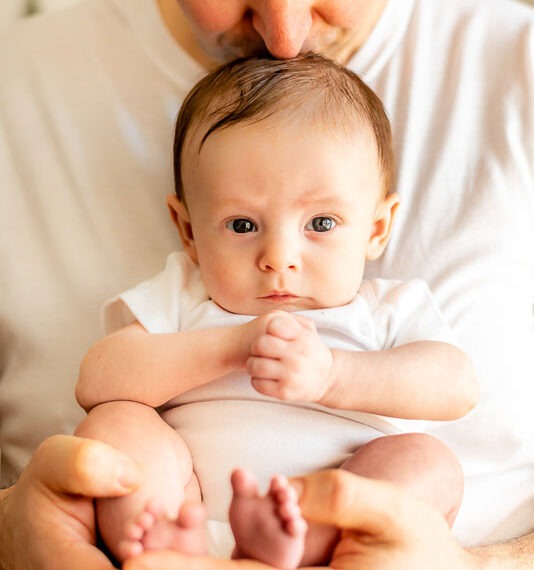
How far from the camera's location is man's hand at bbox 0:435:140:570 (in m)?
1.06

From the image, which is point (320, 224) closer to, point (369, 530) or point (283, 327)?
point (283, 327)

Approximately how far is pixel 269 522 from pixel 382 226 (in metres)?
0.60

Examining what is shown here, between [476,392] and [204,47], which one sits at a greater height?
[204,47]

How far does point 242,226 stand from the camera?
133cm

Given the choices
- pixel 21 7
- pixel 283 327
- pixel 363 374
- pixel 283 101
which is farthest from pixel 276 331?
pixel 21 7

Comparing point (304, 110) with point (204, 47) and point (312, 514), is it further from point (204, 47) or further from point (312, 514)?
point (312, 514)

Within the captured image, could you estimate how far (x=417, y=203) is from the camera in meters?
1.53

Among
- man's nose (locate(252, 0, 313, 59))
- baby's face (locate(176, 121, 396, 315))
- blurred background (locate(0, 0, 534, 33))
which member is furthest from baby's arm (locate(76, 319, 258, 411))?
blurred background (locate(0, 0, 534, 33))

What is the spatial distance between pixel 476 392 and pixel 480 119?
49 cm

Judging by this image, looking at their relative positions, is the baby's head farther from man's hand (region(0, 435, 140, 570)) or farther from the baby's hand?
man's hand (region(0, 435, 140, 570))

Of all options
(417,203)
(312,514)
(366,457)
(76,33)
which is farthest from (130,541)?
(76,33)

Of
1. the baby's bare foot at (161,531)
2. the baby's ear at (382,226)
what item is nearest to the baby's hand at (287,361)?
the baby's bare foot at (161,531)

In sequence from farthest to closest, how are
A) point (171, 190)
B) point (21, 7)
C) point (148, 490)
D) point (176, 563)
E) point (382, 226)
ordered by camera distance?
1. point (21, 7)
2. point (171, 190)
3. point (382, 226)
4. point (148, 490)
5. point (176, 563)

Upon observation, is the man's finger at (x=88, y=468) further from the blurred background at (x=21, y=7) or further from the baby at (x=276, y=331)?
the blurred background at (x=21, y=7)
